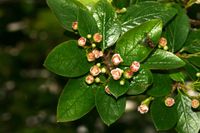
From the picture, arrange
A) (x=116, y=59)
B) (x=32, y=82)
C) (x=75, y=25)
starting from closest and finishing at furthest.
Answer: (x=116, y=59) → (x=75, y=25) → (x=32, y=82)

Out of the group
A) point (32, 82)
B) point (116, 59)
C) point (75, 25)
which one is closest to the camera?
point (116, 59)

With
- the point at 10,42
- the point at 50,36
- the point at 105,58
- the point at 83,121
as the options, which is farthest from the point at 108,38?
the point at 10,42

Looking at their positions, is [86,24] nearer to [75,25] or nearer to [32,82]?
[75,25]

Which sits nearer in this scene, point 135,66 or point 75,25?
point 135,66

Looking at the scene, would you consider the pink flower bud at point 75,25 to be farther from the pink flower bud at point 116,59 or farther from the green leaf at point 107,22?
the pink flower bud at point 116,59

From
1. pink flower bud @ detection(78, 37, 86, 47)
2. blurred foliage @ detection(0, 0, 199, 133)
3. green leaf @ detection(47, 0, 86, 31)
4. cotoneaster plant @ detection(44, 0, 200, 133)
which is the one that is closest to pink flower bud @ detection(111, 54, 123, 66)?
cotoneaster plant @ detection(44, 0, 200, 133)

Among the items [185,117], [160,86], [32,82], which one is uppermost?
[160,86]

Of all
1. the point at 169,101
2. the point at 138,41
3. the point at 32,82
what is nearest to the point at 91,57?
the point at 138,41
